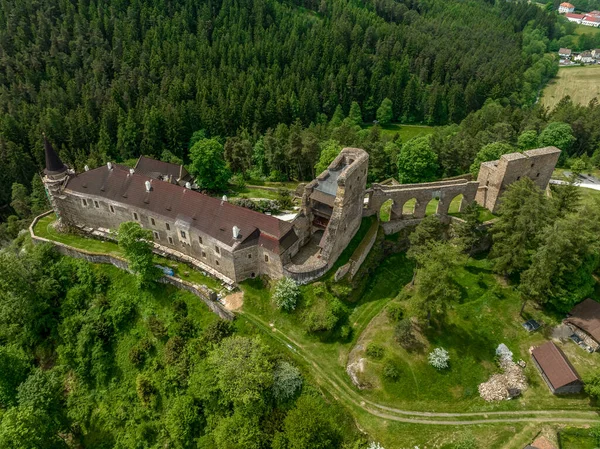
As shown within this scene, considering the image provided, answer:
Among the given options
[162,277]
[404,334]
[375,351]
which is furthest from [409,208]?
[162,277]

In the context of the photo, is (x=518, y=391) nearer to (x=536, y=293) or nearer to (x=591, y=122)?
(x=536, y=293)

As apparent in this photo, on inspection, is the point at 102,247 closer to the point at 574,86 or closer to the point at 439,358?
the point at 439,358

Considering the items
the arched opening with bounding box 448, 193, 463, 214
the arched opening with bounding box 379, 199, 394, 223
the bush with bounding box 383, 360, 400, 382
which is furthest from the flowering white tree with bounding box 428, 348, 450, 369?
the arched opening with bounding box 448, 193, 463, 214

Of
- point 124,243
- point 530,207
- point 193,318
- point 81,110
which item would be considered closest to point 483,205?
point 530,207

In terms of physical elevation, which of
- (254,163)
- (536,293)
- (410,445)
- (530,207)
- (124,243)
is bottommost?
(254,163)

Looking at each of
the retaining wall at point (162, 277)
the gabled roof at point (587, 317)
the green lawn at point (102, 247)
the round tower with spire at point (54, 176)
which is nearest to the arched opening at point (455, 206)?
the gabled roof at point (587, 317)

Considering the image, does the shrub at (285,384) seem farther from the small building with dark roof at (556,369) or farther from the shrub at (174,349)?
the small building with dark roof at (556,369)

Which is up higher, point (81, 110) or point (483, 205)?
point (483, 205)
